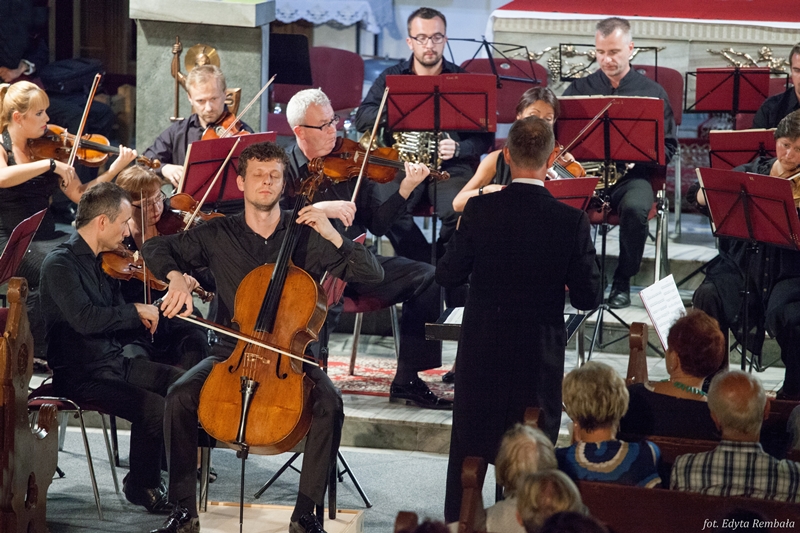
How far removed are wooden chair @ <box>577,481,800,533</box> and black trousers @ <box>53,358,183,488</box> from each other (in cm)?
199

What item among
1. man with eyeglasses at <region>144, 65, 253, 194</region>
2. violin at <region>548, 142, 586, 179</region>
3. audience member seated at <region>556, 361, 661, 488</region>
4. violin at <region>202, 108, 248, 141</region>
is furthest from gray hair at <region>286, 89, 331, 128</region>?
audience member seated at <region>556, 361, 661, 488</region>

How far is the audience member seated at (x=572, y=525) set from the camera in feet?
6.29


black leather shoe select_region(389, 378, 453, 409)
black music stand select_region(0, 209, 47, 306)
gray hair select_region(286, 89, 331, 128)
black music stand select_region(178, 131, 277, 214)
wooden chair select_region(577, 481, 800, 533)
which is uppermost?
gray hair select_region(286, 89, 331, 128)

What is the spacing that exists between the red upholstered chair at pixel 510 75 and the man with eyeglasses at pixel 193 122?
1.70 metres

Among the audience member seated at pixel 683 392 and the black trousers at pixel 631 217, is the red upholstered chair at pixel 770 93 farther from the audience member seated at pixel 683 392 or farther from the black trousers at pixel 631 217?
the audience member seated at pixel 683 392

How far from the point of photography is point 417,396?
4.99 m

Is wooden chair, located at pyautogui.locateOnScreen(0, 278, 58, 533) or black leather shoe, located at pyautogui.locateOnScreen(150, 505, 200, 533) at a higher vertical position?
wooden chair, located at pyautogui.locateOnScreen(0, 278, 58, 533)

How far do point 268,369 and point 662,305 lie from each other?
1.55 m

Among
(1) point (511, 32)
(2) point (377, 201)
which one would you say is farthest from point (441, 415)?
(1) point (511, 32)

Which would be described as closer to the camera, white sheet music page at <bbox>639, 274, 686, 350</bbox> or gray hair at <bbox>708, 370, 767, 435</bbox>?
gray hair at <bbox>708, 370, 767, 435</bbox>

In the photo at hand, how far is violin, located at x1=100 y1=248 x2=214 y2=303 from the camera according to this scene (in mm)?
4258

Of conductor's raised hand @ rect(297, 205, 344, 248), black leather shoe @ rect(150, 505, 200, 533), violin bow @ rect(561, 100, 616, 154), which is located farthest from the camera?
violin bow @ rect(561, 100, 616, 154)

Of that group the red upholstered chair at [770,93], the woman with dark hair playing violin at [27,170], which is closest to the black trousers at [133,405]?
the woman with dark hair playing violin at [27,170]

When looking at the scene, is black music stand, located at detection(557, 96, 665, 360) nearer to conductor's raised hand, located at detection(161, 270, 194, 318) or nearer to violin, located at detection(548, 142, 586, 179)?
violin, located at detection(548, 142, 586, 179)
